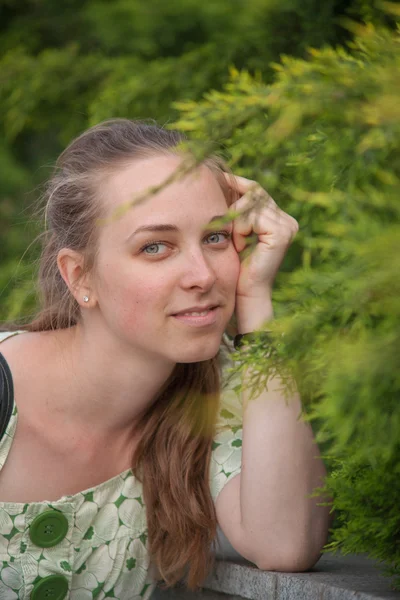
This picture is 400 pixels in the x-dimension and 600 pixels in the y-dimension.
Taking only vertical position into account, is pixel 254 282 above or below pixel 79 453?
above

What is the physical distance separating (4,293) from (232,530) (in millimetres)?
2643

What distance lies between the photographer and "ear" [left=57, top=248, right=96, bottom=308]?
284 cm

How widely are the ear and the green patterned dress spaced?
0.48 m

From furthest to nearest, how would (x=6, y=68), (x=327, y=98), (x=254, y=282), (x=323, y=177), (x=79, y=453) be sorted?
(x=6, y=68) < (x=79, y=453) < (x=254, y=282) < (x=323, y=177) < (x=327, y=98)

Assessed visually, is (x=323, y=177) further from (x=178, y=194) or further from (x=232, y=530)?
(x=232, y=530)

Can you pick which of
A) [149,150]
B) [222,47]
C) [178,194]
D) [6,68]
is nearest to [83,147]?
[149,150]

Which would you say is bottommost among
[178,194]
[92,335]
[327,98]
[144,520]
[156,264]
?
[144,520]

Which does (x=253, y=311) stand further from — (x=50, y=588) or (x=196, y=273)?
(x=50, y=588)

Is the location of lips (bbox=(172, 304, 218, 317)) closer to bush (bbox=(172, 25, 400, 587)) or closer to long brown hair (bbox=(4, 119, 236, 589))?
long brown hair (bbox=(4, 119, 236, 589))

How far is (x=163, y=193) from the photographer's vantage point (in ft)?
8.16

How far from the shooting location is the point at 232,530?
2812mm

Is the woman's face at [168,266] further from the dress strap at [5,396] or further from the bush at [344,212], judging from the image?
the bush at [344,212]

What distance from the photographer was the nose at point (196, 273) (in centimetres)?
246

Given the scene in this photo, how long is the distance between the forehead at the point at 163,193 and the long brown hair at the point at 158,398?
0.21ft
